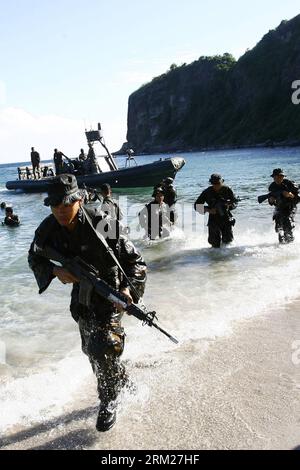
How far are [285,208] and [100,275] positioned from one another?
6.74m

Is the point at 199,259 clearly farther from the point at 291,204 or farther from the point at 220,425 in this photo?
the point at 220,425

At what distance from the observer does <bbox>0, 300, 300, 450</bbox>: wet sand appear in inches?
132

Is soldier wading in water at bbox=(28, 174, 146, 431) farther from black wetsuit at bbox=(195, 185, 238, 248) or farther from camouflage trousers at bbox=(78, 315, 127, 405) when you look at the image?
black wetsuit at bbox=(195, 185, 238, 248)

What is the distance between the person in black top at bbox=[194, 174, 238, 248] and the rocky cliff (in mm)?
71288

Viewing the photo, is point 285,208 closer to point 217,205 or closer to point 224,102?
point 217,205

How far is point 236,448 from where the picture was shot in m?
3.21

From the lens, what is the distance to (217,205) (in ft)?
31.3

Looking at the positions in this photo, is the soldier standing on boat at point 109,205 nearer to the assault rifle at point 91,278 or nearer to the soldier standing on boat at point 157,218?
the soldier standing on boat at point 157,218

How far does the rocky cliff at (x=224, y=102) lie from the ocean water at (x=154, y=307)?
7199 centimetres

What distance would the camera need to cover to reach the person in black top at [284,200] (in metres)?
9.38

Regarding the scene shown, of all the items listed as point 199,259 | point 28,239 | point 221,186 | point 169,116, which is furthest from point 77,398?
point 169,116

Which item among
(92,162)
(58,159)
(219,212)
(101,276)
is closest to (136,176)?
(92,162)

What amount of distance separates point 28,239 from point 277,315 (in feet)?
33.5
